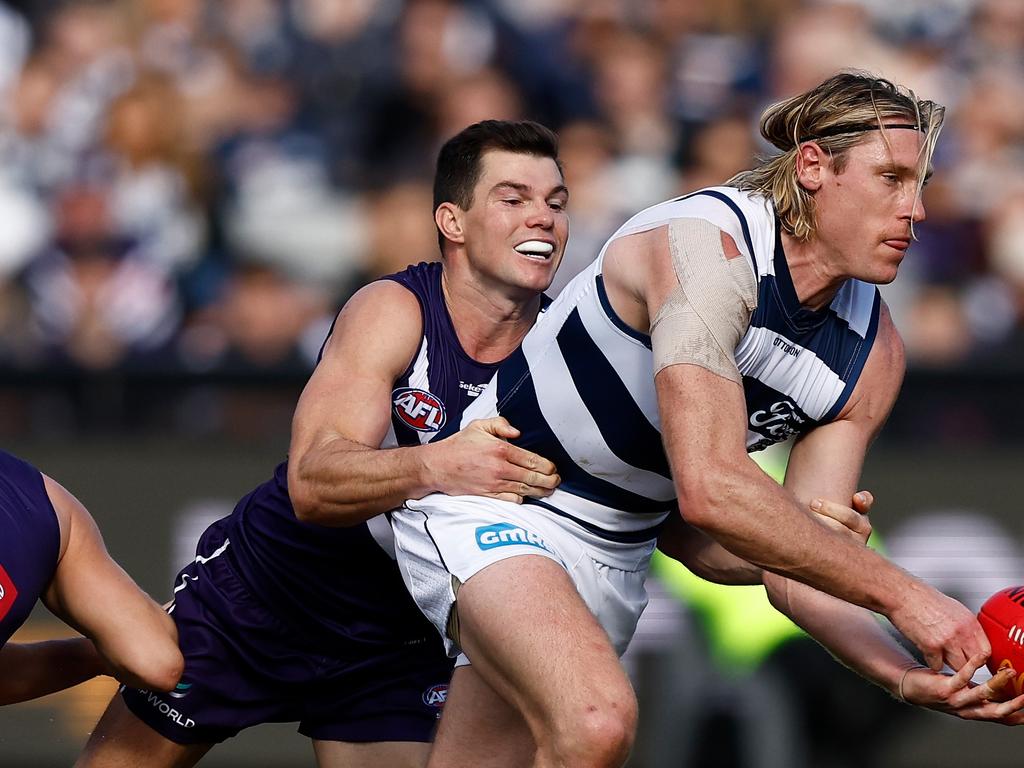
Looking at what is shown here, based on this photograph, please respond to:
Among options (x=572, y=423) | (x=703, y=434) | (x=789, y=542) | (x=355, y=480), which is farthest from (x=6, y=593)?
(x=789, y=542)

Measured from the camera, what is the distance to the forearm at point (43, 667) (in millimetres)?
4879

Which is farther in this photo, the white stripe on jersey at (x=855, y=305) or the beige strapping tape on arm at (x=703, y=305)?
the white stripe on jersey at (x=855, y=305)

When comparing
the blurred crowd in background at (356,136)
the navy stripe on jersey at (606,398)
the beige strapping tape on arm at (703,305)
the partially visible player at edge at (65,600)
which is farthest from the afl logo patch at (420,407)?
the blurred crowd in background at (356,136)

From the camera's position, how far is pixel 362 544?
508 cm

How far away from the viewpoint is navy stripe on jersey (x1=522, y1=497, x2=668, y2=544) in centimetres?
447

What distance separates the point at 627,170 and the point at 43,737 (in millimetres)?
4095

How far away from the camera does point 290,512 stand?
5195 mm

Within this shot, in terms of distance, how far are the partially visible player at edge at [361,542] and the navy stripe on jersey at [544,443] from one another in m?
0.26

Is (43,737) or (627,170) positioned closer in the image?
(43,737)

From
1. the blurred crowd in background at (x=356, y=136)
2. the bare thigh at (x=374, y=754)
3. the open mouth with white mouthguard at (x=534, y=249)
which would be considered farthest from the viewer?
the blurred crowd in background at (x=356, y=136)

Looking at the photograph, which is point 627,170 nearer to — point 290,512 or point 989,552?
point 989,552

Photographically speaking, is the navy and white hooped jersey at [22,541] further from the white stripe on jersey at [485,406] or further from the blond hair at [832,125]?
the blond hair at [832,125]

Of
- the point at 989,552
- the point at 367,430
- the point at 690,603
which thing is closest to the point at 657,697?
the point at 690,603

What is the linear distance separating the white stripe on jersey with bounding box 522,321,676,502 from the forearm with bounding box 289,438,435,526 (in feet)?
Result: 1.19
